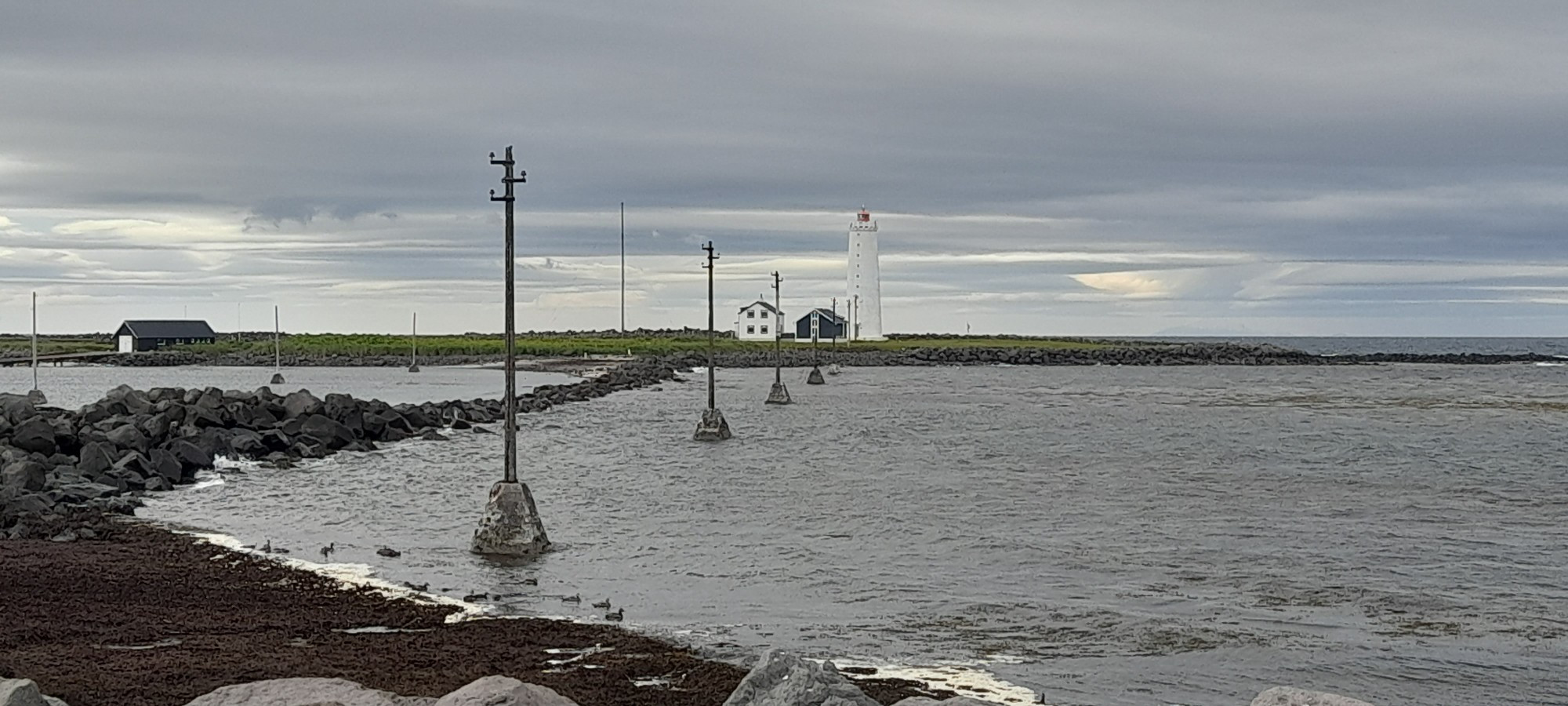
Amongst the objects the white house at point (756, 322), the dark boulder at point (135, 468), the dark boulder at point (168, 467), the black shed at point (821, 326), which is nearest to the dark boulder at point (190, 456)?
the dark boulder at point (168, 467)

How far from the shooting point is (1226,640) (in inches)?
547

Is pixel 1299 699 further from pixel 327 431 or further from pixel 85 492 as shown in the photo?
pixel 327 431

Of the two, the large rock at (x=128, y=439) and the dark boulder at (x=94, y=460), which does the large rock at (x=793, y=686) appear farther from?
the large rock at (x=128, y=439)

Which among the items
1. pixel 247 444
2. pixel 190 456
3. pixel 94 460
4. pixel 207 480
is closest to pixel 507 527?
pixel 94 460

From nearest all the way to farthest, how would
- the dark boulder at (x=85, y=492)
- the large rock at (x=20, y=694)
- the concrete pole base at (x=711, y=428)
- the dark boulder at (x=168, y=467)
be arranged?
the large rock at (x=20, y=694)
the dark boulder at (x=85, y=492)
the dark boulder at (x=168, y=467)
the concrete pole base at (x=711, y=428)

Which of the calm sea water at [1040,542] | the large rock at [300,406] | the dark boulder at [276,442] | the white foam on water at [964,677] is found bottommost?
the calm sea water at [1040,542]

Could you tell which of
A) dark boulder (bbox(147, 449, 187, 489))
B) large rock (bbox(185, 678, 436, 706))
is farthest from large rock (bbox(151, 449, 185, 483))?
large rock (bbox(185, 678, 436, 706))

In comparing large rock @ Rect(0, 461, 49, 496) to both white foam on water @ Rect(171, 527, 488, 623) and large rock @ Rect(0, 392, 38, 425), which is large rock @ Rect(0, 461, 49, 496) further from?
large rock @ Rect(0, 392, 38, 425)

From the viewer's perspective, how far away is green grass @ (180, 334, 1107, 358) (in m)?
126

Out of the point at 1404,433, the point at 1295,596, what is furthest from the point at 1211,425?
the point at 1295,596

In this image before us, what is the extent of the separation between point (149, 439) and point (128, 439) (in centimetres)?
158

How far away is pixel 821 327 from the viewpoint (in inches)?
5074

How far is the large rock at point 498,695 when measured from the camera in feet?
25.1

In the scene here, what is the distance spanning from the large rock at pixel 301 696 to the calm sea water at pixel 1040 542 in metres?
4.75
